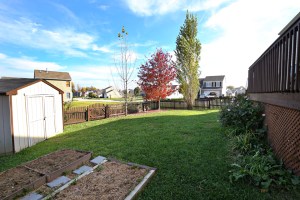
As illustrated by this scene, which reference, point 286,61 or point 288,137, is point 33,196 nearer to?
point 288,137

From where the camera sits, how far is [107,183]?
2883 mm

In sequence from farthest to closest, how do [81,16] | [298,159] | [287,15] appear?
[81,16]
[287,15]
[298,159]

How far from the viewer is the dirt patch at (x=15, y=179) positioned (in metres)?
2.69

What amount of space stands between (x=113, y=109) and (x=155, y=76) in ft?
17.4

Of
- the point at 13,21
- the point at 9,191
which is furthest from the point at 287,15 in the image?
the point at 13,21

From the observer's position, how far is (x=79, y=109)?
10.0 meters

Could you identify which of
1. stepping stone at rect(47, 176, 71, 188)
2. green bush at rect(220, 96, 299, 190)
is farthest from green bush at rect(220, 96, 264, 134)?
stepping stone at rect(47, 176, 71, 188)

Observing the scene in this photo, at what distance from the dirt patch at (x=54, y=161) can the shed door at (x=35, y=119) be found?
229 centimetres

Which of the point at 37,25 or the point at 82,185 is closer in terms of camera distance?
the point at 82,185

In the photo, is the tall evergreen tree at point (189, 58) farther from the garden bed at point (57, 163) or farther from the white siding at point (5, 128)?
the white siding at point (5, 128)

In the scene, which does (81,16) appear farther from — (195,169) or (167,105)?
(167,105)

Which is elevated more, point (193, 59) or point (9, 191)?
point (193, 59)

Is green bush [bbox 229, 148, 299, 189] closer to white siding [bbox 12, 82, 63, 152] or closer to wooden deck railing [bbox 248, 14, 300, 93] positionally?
wooden deck railing [bbox 248, 14, 300, 93]

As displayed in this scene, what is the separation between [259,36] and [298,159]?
687 cm
